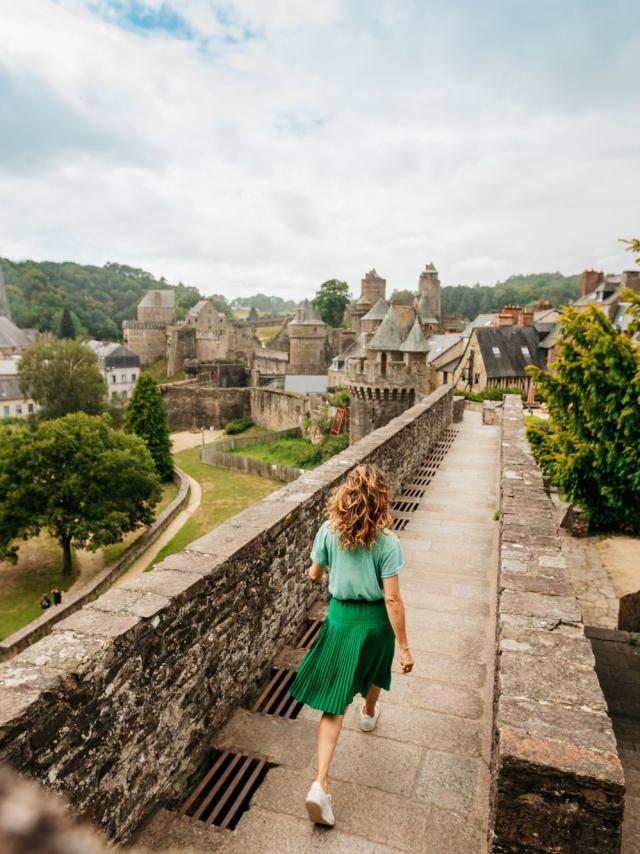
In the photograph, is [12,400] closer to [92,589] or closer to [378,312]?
[378,312]

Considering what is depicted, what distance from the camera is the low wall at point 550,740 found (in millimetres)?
2436

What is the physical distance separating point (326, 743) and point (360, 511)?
4.54ft

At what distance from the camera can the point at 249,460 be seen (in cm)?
3816

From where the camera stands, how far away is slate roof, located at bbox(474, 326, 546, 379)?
44188 mm

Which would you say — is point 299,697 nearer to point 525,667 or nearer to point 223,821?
point 223,821

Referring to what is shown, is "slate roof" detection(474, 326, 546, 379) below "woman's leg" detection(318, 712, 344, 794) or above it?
above

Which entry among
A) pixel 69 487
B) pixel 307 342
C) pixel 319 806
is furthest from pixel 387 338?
pixel 307 342

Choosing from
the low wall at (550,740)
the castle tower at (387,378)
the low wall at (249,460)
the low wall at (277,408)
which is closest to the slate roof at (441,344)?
the low wall at (277,408)

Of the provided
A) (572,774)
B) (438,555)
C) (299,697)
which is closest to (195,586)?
(299,697)

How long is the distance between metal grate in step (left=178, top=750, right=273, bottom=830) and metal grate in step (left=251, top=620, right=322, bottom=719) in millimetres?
531

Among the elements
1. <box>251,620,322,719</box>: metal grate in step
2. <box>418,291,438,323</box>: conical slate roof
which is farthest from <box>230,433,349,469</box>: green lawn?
<box>251,620,322,719</box>: metal grate in step

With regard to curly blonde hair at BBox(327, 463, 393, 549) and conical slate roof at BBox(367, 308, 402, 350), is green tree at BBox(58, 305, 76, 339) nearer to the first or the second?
→ conical slate roof at BBox(367, 308, 402, 350)

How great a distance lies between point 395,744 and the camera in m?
4.06

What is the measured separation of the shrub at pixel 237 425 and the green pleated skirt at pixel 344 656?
49.9 meters
